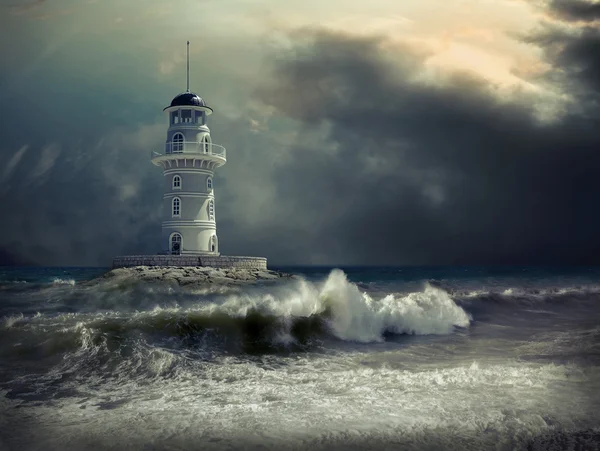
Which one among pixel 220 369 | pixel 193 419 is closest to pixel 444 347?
pixel 220 369

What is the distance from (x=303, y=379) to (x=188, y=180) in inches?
931

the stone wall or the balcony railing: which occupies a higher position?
the balcony railing

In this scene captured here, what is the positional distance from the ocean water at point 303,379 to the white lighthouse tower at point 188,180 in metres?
16.9

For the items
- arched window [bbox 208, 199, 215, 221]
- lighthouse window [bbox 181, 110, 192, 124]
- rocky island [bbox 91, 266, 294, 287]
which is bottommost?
rocky island [bbox 91, 266, 294, 287]

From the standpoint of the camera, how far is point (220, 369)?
29.8ft

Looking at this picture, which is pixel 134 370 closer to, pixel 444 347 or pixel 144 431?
pixel 144 431

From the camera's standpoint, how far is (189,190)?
1199 inches

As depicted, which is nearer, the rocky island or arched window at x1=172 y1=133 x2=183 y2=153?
the rocky island

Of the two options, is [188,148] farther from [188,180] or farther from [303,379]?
[303,379]

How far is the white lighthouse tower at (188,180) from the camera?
99.1ft

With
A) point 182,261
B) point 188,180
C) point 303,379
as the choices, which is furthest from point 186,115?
point 303,379

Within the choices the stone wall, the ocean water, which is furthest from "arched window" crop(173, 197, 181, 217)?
the ocean water

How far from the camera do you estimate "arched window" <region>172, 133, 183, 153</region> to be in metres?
30.4

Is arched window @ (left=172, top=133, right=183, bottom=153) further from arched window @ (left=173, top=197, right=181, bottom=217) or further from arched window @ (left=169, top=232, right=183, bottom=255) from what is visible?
arched window @ (left=169, top=232, right=183, bottom=255)
